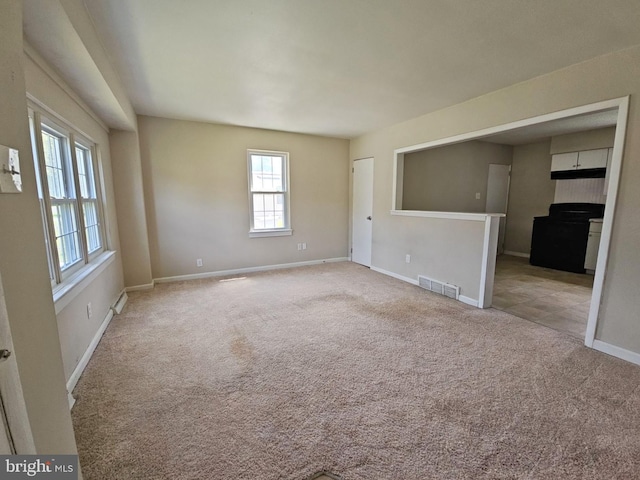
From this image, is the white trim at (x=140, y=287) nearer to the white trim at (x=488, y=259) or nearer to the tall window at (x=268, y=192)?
the tall window at (x=268, y=192)

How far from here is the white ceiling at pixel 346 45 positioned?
69.9 inches

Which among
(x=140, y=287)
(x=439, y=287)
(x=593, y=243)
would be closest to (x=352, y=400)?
(x=439, y=287)

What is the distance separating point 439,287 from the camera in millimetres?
3900

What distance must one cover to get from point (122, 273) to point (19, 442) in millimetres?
3652

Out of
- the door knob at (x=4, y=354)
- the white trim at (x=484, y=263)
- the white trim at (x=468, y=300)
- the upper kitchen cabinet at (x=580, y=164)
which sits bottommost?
the white trim at (x=468, y=300)

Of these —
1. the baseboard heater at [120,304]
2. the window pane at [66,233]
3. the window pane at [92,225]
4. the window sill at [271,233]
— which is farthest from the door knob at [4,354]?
the window sill at [271,233]

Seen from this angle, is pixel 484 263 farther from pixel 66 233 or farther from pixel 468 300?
pixel 66 233

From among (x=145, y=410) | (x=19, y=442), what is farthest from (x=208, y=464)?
(x=19, y=442)

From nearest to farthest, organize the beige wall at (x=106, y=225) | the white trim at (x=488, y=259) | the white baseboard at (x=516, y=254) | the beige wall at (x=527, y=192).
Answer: the beige wall at (x=106, y=225) < the white trim at (x=488, y=259) < the beige wall at (x=527, y=192) < the white baseboard at (x=516, y=254)

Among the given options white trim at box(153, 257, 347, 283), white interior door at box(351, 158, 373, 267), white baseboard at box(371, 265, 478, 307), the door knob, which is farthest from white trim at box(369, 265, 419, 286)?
the door knob

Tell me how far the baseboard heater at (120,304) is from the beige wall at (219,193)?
0.75 meters

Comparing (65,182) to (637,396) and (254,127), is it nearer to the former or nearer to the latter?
(254,127)

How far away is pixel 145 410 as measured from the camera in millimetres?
1739

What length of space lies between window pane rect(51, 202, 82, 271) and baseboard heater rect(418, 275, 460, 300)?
13.5ft
